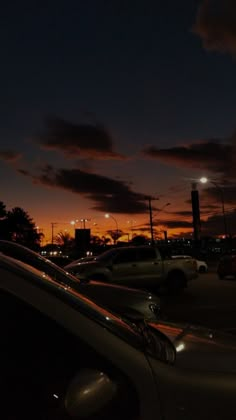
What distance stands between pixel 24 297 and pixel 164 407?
0.65 meters

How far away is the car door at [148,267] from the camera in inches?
701

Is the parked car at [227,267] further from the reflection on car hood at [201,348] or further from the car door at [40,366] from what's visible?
the car door at [40,366]

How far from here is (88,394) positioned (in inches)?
66.6

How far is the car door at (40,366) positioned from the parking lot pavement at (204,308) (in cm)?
828

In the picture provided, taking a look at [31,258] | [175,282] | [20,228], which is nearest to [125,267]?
[175,282]

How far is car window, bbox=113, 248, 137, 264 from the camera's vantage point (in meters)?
17.4

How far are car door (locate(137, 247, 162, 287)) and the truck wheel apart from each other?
49cm

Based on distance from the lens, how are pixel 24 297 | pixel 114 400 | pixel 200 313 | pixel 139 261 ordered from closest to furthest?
pixel 114 400, pixel 24 297, pixel 200 313, pixel 139 261

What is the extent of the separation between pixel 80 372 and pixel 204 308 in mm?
12350

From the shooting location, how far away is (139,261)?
17.8 meters

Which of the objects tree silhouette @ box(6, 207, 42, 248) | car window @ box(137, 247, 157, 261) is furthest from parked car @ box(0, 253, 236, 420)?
tree silhouette @ box(6, 207, 42, 248)

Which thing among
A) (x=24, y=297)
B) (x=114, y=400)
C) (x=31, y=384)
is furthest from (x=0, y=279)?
(x=114, y=400)

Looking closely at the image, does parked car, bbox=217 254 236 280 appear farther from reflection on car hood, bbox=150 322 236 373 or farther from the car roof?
the car roof

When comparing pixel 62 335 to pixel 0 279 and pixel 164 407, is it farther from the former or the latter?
pixel 164 407
